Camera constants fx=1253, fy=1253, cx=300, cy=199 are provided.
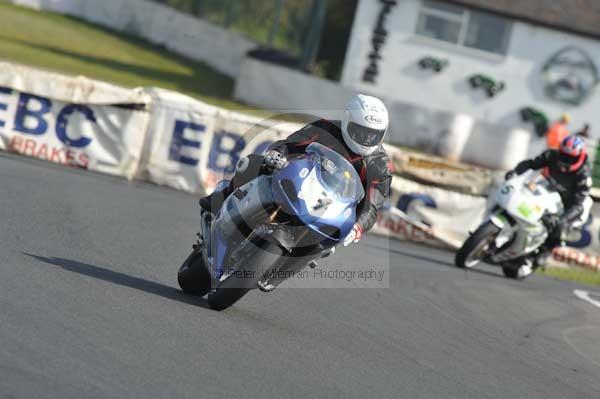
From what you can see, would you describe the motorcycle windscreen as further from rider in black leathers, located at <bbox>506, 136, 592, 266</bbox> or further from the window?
the window

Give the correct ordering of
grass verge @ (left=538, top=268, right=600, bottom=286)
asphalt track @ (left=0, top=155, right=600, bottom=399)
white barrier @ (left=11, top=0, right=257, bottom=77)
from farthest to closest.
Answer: white barrier @ (left=11, top=0, right=257, bottom=77) → grass verge @ (left=538, top=268, right=600, bottom=286) → asphalt track @ (left=0, top=155, right=600, bottom=399)

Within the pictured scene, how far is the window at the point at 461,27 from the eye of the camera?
3453 centimetres

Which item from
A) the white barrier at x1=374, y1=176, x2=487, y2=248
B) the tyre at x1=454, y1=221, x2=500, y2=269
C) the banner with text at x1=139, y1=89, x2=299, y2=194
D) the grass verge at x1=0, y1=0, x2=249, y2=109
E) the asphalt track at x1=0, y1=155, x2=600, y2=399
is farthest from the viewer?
the grass verge at x1=0, y1=0, x2=249, y2=109

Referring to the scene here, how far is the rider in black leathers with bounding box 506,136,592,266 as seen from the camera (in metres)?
14.9

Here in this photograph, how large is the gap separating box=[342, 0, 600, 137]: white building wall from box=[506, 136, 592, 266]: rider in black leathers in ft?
62.9

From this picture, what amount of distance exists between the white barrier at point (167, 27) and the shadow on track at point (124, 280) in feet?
94.3

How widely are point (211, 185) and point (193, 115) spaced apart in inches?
36.6

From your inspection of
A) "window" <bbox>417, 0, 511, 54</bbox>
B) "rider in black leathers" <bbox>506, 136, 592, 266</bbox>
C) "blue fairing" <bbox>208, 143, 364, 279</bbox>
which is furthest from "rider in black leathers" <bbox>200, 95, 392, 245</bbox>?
"window" <bbox>417, 0, 511, 54</bbox>

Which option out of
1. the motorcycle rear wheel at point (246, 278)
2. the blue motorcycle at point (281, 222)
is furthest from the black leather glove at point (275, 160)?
the motorcycle rear wheel at point (246, 278)

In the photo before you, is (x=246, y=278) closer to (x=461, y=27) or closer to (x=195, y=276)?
(x=195, y=276)

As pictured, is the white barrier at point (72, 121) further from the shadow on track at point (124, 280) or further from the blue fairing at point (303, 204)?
the blue fairing at point (303, 204)

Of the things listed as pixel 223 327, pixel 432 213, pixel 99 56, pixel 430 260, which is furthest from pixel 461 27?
pixel 223 327

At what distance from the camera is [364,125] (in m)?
8.27

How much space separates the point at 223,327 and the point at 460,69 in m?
27.6
